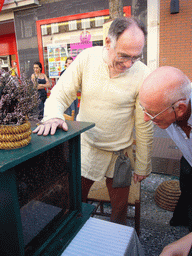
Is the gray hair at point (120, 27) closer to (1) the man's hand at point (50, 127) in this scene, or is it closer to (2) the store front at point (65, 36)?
(1) the man's hand at point (50, 127)

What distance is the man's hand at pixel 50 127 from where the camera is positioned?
1.20 metres

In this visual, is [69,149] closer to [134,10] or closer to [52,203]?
[52,203]

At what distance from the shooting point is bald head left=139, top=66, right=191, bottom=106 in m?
1.32

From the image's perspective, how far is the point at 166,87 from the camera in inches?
51.9

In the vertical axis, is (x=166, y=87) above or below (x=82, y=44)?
below

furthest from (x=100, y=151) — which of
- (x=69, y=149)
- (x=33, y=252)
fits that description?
(x=33, y=252)

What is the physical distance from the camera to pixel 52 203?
1.21 metres

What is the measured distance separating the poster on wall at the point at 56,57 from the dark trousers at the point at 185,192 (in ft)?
22.2

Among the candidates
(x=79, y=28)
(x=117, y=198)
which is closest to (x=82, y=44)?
(x=79, y=28)

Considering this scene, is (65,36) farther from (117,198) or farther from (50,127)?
(50,127)

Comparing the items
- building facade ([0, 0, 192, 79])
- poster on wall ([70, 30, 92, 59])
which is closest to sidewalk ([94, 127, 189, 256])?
building facade ([0, 0, 192, 79])

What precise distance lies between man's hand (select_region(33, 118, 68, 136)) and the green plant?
0.22 meters

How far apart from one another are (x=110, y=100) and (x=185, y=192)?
136 centimetres

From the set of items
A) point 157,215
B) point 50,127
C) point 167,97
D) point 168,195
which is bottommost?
point 157,215
